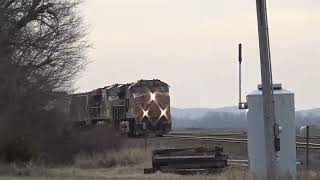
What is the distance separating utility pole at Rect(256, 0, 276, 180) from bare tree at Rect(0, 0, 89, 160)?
17334mm

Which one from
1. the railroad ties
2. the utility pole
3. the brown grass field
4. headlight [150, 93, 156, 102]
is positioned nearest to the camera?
the utility pole

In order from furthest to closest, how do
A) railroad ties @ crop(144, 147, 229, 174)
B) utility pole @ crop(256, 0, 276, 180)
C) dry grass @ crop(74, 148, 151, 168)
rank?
1. dry grass @ crop(74, 148, 151, 168)
2. railroad ties @ crop(144, 147, 229, 174)
3. utility pole @ crop(256, 0, 276, 180)

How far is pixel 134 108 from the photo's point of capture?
45531 mm

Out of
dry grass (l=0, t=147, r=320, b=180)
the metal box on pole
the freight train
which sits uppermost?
the freight train

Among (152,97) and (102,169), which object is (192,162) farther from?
(152,97)

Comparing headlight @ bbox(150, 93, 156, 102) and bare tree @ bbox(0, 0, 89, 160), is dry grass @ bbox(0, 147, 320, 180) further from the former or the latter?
headlight @ bbox(150, 93, 156, 102)

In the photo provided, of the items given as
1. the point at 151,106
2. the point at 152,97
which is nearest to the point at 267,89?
the point at 151,106

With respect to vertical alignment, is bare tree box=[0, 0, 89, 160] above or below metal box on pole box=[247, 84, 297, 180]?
above

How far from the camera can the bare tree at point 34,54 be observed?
28.8m

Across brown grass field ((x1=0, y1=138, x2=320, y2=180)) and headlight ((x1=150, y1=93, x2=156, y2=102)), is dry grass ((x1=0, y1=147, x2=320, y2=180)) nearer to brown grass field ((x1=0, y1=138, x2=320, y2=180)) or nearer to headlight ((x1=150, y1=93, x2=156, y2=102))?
brown grass field ((x1=0, y1=138, x2=320, y2=180))

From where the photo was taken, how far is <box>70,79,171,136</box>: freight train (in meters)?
45.6

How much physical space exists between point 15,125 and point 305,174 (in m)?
16.2

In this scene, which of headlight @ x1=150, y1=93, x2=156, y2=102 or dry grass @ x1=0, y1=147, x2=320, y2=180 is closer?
dry grass @ x1=0, y1=147, x2=320, y2=180

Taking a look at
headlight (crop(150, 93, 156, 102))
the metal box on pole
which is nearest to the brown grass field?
the metal box on pole
